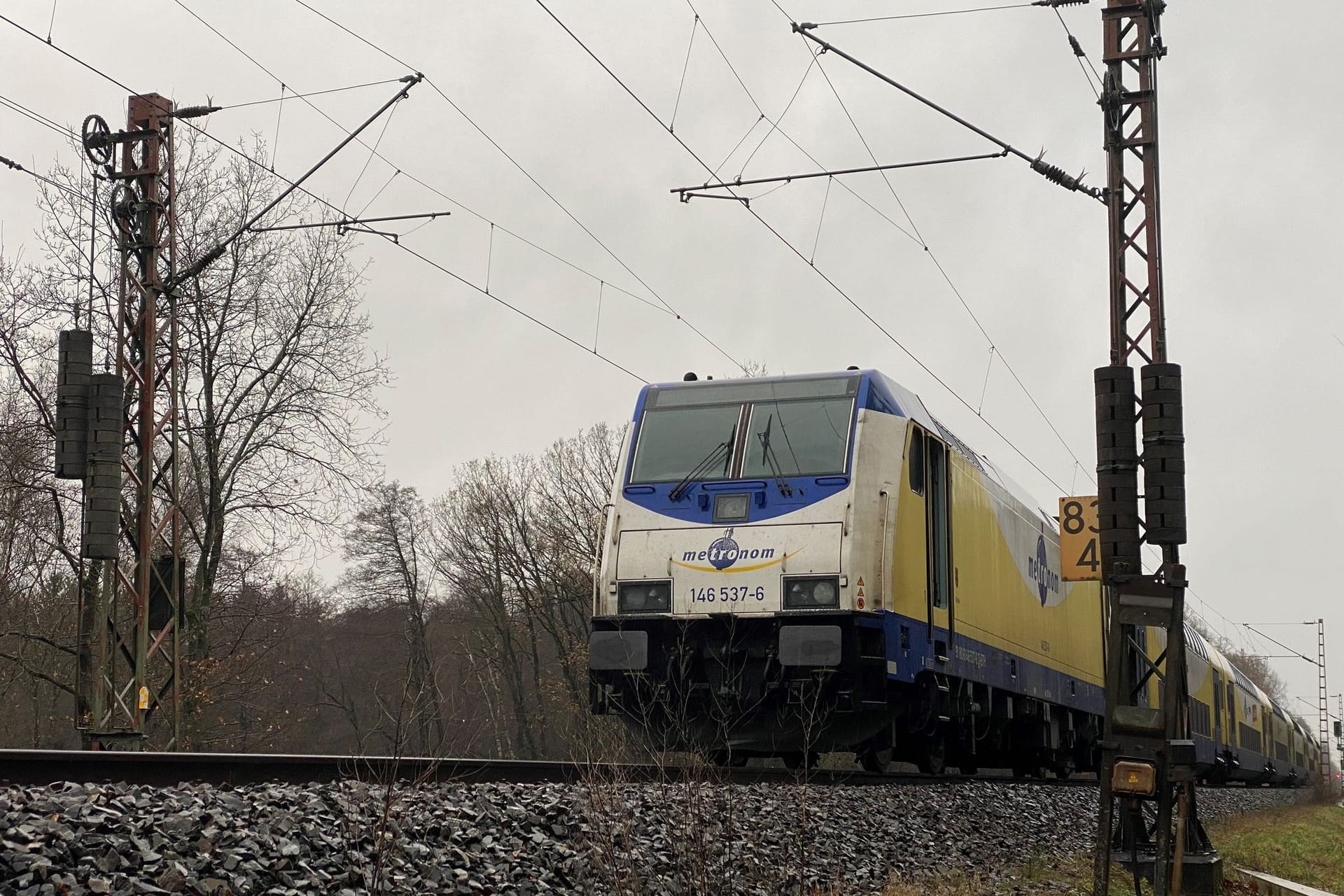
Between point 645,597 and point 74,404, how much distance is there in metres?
6.21

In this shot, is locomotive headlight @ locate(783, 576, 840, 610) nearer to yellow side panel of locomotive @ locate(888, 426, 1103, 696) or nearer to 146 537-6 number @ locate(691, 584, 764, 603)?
146 537-6 number @ locate(691, 584, 764, 603)

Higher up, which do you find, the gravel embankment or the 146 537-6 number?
the 146 537-6 number

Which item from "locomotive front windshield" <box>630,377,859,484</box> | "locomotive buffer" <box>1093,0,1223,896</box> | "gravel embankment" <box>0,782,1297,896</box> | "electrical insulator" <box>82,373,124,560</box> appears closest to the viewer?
"gravel embankment" <box>0,782,1297,896</box>

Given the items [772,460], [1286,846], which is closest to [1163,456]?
[772,460]

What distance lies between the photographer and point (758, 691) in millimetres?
12008

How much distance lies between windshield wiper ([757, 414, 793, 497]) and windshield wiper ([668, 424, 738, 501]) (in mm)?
269

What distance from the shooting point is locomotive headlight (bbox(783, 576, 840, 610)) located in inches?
460

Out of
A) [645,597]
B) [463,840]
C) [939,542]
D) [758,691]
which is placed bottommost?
[463,840]

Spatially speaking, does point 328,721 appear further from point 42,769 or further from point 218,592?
point 42,769

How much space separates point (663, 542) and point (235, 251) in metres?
17.1

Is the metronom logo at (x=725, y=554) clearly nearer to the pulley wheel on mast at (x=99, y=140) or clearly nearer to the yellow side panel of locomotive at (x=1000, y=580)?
the yellow side panel of locomotive at (x=1000, y=580)

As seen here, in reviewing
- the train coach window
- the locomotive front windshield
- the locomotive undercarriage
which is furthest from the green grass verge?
the locomotive front windshield

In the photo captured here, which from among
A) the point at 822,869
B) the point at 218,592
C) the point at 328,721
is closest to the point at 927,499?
the point at 822,869

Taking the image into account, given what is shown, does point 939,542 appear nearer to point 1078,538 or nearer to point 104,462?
point 1078,538
